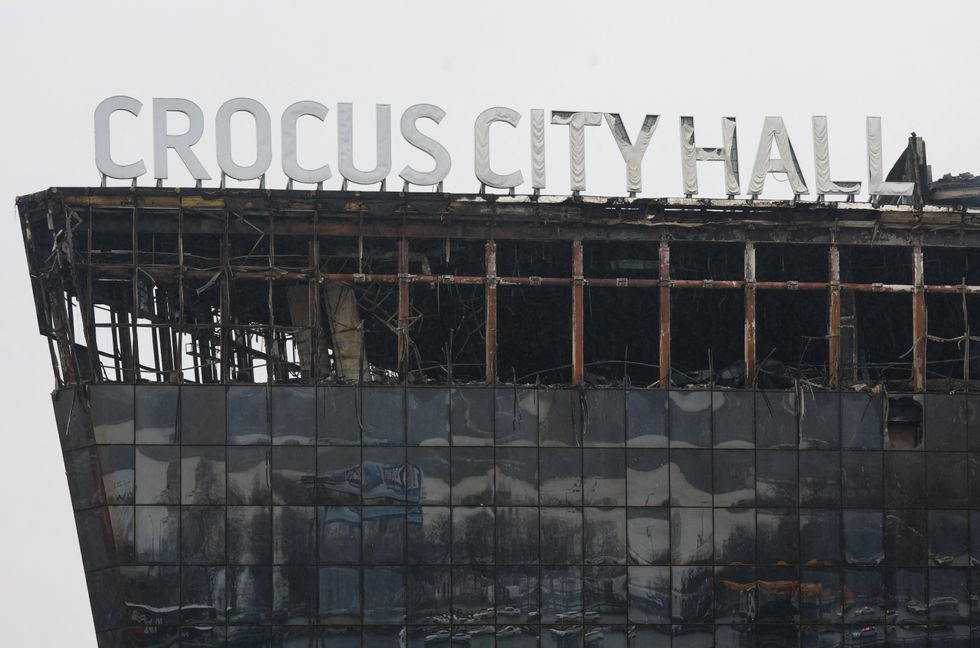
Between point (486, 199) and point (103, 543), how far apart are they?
16227mm

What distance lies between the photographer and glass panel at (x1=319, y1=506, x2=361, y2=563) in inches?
2016

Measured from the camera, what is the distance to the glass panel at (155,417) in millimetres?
51031

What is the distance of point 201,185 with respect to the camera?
52.8 meters

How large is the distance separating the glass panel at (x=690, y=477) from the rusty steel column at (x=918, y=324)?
7695mm

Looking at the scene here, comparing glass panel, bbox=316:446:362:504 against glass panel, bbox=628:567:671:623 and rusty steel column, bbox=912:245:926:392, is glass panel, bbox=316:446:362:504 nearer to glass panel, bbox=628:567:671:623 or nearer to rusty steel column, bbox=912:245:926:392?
glass panel, bbox=628:567:671:623

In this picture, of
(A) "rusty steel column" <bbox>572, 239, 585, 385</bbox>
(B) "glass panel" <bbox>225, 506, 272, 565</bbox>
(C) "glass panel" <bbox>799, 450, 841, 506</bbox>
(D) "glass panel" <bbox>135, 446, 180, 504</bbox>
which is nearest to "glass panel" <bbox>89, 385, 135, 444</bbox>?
(D) "glass panel" <bbox>135, 446, 180, 504</bbox>

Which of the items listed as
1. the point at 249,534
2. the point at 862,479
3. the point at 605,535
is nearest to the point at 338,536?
the point at 249,534

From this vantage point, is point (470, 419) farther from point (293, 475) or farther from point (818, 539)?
point (818, 539)

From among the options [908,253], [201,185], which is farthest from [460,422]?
[908,253]

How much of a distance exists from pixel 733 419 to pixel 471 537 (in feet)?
30.0

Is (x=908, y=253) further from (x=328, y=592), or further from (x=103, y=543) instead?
(x=103, y=543)

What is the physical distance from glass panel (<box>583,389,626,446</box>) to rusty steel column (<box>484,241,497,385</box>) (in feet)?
10.3

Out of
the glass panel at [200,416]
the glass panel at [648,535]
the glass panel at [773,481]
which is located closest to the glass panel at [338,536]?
the glass panel at [200,416]

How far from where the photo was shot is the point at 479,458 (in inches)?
2034
